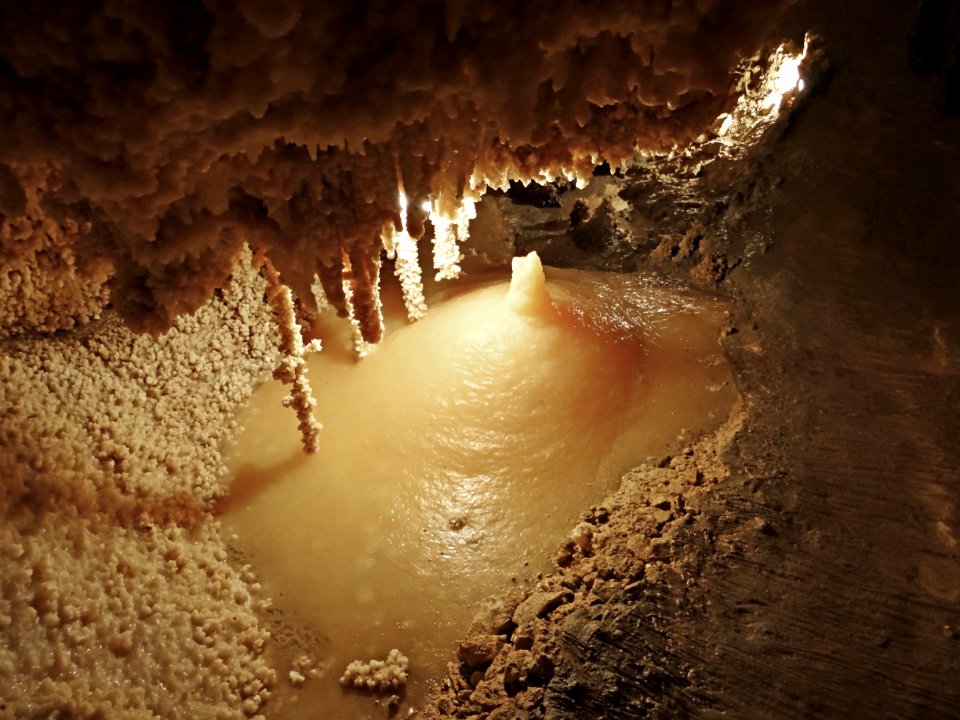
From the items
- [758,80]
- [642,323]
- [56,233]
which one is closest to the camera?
[56,233]

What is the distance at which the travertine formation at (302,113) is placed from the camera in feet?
6.33

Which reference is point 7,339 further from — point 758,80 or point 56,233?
point 758,80

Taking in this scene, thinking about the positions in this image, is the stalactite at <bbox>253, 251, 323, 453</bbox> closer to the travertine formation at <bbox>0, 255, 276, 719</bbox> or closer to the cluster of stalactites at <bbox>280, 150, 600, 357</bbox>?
the cluster of stalactites at <bbox>280, 150, 600, 357</bbox>

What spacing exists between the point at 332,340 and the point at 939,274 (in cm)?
525

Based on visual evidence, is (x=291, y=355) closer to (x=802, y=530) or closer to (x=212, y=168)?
(x=212, y=168)

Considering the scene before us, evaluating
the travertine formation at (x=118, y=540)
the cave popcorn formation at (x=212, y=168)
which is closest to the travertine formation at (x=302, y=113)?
the cave popcorn formation at (x=212, y=168)

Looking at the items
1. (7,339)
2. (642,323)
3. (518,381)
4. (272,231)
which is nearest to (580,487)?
(518,381)

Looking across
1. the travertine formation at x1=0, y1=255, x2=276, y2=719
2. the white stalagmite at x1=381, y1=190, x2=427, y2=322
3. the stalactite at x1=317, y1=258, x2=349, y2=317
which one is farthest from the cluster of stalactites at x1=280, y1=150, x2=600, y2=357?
the white stalagmite at x1=381, y1=190, x2=427, y2=322

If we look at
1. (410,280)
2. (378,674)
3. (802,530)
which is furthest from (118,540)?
(802,530)

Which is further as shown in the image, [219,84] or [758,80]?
[758,80]

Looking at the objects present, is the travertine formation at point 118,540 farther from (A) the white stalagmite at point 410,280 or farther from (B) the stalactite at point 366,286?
(B) the stalactite at point 366,286

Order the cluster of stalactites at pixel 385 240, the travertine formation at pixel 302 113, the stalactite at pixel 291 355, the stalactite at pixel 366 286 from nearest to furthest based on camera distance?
the travertine formation at pixel 302 113
the cluster of stalactites at pixel 385 240
the stalactite at pixel 366 286
the stalactite at pixel 291 355

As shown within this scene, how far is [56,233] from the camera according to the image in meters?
3.42

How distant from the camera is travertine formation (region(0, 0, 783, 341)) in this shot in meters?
1.93
